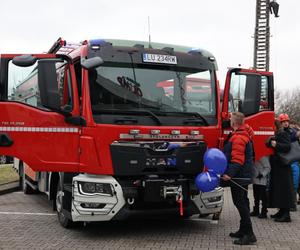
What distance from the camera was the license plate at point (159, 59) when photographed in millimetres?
6941

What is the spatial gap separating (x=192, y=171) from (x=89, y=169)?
1.49 metres

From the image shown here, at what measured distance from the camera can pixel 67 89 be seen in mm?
6918

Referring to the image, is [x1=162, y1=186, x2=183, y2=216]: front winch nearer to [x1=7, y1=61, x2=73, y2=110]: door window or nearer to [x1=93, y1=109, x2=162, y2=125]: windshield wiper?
[x1=93, y1=109, x2=162, y2=125]: windshield wiper

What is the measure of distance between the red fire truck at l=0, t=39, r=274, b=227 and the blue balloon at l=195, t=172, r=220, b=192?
29 centimetres

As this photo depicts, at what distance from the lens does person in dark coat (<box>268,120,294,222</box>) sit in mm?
8023

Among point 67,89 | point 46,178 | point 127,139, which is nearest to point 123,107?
point 127,139

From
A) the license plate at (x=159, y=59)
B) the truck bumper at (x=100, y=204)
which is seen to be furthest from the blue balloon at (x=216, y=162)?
the license plate at (x=159, y=59)

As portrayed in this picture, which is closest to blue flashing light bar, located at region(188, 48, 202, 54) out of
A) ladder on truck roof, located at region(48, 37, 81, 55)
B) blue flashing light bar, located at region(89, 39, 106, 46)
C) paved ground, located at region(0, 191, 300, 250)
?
blue flashing light bar, located at region(89, 39, 106, 46)

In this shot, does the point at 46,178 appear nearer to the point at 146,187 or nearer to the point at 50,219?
the point at 50,219

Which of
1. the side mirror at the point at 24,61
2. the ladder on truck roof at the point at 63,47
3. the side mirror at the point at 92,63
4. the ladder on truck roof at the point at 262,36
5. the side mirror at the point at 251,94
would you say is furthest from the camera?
the ladder on truck roof at the point at 262,36

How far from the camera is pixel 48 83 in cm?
623

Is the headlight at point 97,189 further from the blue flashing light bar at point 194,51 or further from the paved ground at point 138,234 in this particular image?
the blue flashing light bar at point 194,51

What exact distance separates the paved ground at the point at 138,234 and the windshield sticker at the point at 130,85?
210 cm

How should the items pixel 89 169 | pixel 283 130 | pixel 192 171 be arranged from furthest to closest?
1. pixel 283 130
2. pixel 192 171
3. pixel 89 169
